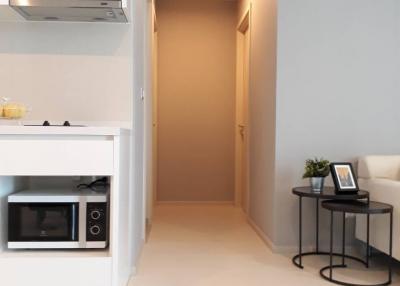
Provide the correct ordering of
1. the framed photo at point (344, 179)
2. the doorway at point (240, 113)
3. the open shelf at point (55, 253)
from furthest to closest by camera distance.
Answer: the doorway at point (240, 113), the framed photo at point (344, 179), the open shelf at point (55, 253)

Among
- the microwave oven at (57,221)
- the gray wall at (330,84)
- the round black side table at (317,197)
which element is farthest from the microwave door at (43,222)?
the gray wall at (330,84)

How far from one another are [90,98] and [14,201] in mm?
727

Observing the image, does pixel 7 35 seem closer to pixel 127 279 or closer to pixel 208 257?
pixel 127 279

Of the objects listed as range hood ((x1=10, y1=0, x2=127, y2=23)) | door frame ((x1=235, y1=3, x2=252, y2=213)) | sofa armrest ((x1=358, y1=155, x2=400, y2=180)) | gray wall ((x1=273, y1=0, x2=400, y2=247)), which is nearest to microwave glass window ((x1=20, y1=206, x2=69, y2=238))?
range hood ((x1=10, y1=0, x2=127, y2=23))

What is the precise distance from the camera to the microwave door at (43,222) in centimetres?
196

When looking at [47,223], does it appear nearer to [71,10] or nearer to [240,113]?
[71,10]

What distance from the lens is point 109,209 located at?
2.00m

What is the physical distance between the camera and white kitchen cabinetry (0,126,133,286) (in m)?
1.79

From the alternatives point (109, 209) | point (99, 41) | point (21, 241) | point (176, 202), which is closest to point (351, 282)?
point (109, 209)

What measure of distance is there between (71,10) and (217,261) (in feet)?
6.36

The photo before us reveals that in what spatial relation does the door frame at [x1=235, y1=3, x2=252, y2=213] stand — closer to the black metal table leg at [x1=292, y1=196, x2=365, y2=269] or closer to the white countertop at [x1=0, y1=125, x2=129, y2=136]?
the black metal table leg at [x1=292, y1=196, x2=365, y2=269]

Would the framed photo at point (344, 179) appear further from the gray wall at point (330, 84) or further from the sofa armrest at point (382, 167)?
the gray wall at point (330, 84)

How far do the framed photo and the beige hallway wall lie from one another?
275 cm

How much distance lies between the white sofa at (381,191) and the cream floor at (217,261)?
0.81 ft
